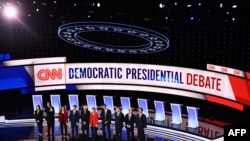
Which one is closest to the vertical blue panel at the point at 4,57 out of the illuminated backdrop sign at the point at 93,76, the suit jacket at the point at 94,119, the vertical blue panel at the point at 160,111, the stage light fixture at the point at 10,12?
the illuminated backdrop sign at the point at 93,76

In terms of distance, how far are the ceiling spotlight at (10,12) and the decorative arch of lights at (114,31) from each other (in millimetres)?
1862

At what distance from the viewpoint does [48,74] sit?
1460 cm

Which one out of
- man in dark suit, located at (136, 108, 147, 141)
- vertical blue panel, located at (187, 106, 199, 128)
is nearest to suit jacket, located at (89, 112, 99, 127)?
man in dark suit, located at (136, 108, 147, 141)

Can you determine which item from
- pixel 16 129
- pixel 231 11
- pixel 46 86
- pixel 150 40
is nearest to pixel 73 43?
pixel 46 86

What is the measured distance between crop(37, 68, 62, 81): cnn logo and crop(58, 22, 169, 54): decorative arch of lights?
50.4 inches

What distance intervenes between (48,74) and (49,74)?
4 cm

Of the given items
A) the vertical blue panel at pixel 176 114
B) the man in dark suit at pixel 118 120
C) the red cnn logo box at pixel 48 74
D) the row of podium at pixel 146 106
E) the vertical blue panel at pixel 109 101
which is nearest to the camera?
the man in dark suit at pixel 118 120

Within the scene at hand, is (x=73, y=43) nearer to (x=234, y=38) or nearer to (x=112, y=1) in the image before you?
(x=112, y=1)

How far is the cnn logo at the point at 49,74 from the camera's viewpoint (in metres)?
14.6

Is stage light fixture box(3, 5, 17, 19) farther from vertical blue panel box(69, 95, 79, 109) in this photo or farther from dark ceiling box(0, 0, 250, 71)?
vertical blue panel box(69, 95, 79, 109)

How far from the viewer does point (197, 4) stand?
13.5m

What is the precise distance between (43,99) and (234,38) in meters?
7.89

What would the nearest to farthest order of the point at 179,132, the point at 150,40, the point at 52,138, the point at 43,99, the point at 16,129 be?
1. the point at 52,138
2. the point at 179,132
3. the point at 16,129
4. the point at 150,40
5. the point at 43,99

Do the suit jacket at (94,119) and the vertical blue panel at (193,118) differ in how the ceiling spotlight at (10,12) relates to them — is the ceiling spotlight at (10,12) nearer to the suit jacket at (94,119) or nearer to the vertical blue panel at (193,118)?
the suit jacket at (94,119)
